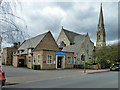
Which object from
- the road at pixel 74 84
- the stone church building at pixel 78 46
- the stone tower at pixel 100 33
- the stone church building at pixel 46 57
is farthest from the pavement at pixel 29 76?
the stone tower at pixel 100 33

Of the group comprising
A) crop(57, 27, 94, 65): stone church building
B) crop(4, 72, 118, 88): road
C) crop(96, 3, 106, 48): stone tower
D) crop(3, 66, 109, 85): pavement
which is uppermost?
crop(96, 3, 106, 48): stone tower

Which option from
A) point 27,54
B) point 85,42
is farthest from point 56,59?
point 85,42

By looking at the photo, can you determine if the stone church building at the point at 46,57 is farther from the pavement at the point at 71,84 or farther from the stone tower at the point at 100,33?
the stone tower at the point at 100,33

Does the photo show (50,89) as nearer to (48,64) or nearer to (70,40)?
(48,64)

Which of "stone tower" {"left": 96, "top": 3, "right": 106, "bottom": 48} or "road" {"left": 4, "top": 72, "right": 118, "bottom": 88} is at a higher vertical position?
"stone tower" {"left": 96, "top": 3, "right": 106, "bottom": 48}

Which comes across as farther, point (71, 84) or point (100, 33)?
point (100, 33)

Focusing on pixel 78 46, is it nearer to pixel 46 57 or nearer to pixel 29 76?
pixel 46 57

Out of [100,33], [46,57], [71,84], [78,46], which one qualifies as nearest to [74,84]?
[71,84]

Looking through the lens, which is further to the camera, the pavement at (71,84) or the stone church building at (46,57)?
the stone church building at (46,57)

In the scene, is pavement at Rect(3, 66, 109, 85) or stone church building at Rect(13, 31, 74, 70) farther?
stone church building at Rect(13, 31, 74, 70)

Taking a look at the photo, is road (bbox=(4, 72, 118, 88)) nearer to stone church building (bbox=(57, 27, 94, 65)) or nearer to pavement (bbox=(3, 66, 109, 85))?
pavement (bbox=(3, 66, 109, 85))

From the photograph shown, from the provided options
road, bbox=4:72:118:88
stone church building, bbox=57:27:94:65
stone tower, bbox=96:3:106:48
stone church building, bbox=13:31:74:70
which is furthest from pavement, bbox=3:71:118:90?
stone tower, bbox=96:3:106:48

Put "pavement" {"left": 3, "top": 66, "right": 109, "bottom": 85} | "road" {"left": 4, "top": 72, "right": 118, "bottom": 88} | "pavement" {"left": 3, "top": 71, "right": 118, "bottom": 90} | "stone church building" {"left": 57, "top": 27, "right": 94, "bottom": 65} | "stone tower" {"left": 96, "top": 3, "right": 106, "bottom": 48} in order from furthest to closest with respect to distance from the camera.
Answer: "stone tower" {"left": 96, "top": 3, "right": 106, "bottom": 48} → "stone church building" {"left": 57, "top": 27, "right": 94, "bottom": 65} → "pavement" {"left": 3, "top": 66, "right": 109, "bottom": 85} → "road" {"left": 4, "top": 72, "right": 118, "bottom": 88} → "pavement" {"left": 3, "top": 71, "right": 118, "bottom": 90}

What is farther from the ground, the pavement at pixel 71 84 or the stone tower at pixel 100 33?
the stone tower at pixel 100 33
